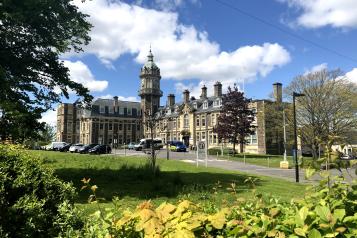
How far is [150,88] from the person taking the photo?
104m

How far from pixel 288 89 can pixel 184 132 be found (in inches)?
1592

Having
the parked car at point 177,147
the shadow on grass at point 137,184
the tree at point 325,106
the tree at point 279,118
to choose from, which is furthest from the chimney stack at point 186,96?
the shadow on grass at point 137,184

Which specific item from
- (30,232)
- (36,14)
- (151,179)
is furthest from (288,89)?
(30,232)

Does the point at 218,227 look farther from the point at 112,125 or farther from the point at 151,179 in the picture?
the point at 112,125

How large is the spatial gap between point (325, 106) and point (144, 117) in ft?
184

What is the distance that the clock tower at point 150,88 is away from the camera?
104 m

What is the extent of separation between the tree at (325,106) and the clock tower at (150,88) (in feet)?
201

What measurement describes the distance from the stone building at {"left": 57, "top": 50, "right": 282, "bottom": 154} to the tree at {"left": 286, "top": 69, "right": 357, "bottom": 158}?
A: 32082mm

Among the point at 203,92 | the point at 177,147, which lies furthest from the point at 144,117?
the point at 177,147

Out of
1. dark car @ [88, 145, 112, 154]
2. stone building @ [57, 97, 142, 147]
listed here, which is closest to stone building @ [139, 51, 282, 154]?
stone building @ [57, 97, 142, 147]

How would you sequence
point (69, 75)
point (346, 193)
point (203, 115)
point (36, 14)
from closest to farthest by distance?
point (346, 193)
point (36, 14)
point (69, 75)
point (203, 115)

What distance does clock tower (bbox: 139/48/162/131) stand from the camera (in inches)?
4109

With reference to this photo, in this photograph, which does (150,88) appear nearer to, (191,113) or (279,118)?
(191,113)

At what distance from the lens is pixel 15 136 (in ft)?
39.1
